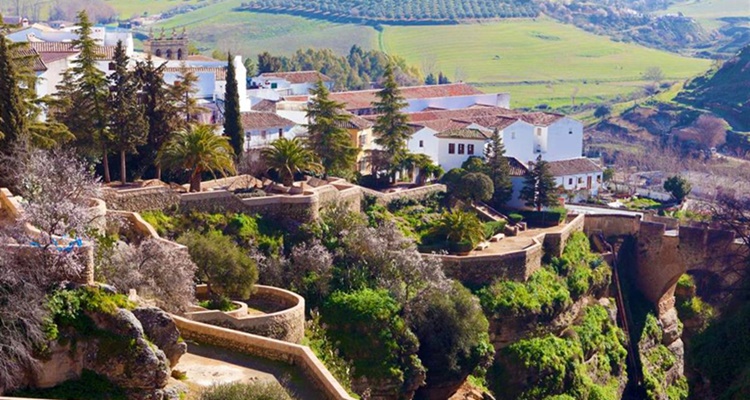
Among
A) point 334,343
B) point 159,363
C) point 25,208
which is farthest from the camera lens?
point 334,343

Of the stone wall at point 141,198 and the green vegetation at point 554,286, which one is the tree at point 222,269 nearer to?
the stone wall at point 141,198

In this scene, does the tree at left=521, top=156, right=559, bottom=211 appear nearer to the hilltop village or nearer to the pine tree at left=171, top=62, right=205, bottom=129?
the hilltop village

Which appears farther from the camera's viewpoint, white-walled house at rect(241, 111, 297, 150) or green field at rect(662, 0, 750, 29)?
green field at rect(662, 0, 750, 29)

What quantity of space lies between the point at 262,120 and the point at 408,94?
16601 millimetres

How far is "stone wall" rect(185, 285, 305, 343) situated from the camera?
97.9ft

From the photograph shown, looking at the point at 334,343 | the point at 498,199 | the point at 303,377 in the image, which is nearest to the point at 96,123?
the point at 334,343

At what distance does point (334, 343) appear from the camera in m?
34.2

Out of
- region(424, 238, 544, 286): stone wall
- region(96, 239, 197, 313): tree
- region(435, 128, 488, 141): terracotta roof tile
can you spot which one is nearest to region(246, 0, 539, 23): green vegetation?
region(435, 128, 488, 141): terracotta roof tile

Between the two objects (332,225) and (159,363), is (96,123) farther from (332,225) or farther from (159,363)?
(159,363)

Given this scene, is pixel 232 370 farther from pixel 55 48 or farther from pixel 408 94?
pixel 408 94

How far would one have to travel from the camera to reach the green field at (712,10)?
175 m

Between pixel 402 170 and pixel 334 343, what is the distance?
15956 mm

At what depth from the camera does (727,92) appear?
92.2 metres

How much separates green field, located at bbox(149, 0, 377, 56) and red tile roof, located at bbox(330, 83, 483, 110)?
62514mm
